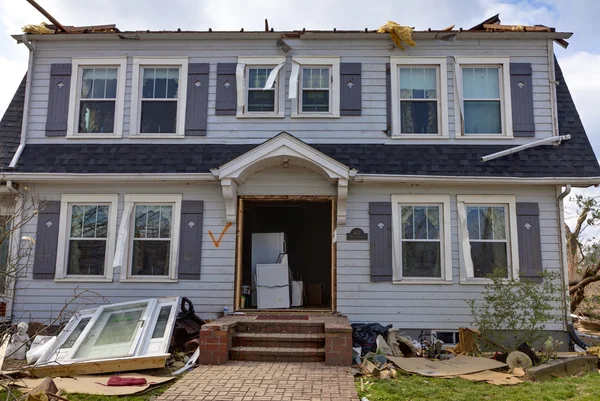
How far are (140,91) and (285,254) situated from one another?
4214 millimetres

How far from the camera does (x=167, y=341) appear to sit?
698cm

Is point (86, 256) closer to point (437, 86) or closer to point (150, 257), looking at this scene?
point (150, 257)

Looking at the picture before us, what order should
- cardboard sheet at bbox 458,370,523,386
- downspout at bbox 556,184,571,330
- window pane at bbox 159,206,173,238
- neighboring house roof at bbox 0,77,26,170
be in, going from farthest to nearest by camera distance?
neighboring house roof at bbox 0,77,26,170 < window pane at bbox 159,206,173,238 < downspout at bbox 556,184,571,330 < cardboard sheet at bbox 458,370,523,386

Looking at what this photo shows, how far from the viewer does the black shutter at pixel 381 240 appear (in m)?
8.55

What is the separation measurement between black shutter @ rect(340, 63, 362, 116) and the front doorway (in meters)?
1.73

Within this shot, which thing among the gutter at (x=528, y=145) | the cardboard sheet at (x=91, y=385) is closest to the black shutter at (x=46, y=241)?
the cardboard sheet at (x=91, y=385)

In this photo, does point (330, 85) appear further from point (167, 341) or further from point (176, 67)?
point (167, 341)

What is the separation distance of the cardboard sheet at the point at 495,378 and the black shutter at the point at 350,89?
190 inches

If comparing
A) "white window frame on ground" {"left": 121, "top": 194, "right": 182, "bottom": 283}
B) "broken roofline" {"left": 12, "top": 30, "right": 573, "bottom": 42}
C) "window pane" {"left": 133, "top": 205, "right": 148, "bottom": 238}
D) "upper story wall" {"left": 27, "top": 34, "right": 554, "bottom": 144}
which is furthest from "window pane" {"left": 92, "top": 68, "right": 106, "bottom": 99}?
"window pane" {"left": 133, "top": 205, "right": 148, "bottom": 238}

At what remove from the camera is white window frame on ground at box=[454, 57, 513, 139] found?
9.05 metres

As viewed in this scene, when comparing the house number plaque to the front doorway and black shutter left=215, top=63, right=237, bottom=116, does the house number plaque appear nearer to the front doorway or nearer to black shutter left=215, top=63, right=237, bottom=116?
the front doorway

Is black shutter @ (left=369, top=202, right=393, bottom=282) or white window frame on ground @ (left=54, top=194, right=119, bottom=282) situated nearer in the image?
black shutter @ (left=369, top=202, right=393, bottom=282)

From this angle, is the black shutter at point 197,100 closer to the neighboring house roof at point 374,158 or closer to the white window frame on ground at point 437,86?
the neighboring house roof at point 374,158

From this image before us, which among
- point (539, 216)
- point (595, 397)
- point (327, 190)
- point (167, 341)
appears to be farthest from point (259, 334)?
point (539, 216)
